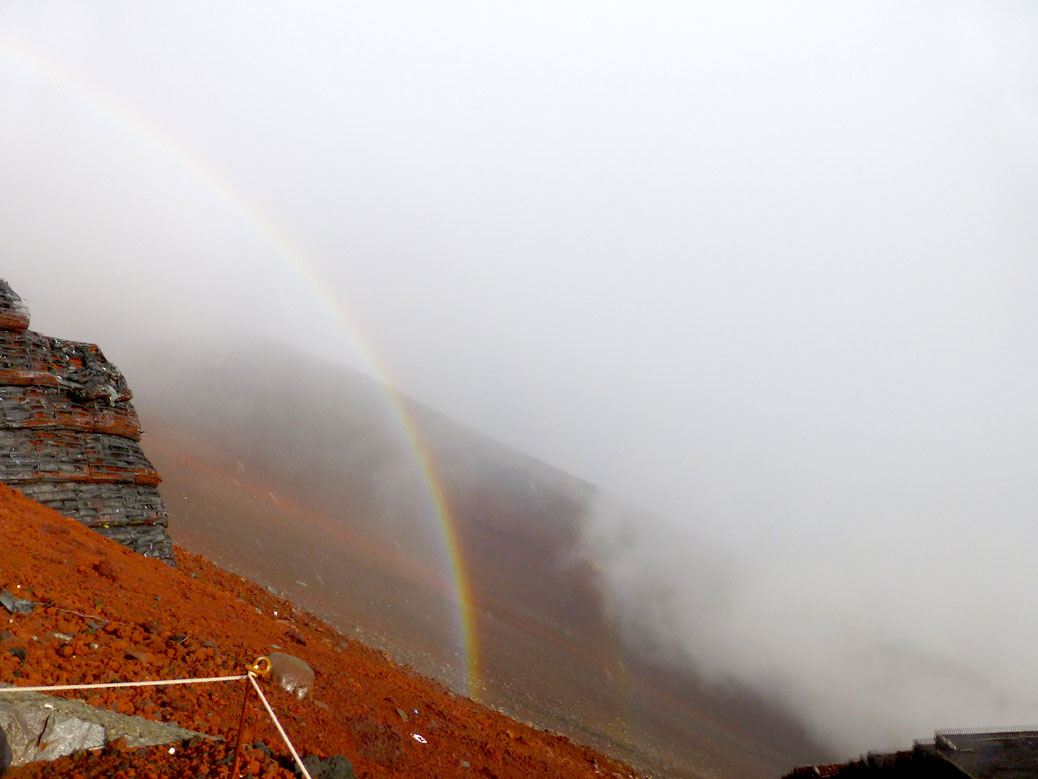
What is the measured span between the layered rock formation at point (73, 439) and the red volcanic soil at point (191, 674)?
1.17 metres

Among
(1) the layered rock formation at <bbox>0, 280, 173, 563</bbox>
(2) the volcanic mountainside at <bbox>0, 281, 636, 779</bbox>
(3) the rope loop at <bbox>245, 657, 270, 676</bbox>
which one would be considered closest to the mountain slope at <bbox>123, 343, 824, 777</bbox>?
Result: (2) the volcanic mountainside at <bbox>0, 281, 636, 779</bbox>

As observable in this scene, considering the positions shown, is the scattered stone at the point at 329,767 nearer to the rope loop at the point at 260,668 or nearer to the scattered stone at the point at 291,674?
the rope loop at the point at 260,668

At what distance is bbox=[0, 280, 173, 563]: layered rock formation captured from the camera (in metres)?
13.1

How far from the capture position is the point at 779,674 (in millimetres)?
49500

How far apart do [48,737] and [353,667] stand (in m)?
7.27

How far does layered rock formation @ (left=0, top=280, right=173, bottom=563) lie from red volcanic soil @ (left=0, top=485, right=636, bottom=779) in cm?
117

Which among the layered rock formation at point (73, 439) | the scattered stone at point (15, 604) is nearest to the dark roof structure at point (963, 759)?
the scattered stone at point (15, 604)

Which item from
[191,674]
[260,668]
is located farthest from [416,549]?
[260,668]

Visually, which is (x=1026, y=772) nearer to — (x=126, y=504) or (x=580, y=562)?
(x=126, y=504)

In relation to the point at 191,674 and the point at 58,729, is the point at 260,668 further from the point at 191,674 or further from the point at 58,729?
the point at 191,674

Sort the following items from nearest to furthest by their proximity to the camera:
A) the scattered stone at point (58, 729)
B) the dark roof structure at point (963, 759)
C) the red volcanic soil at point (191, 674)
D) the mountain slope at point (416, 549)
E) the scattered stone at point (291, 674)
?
the scattered stone at point (58, 729)
the red volcanic soil at point (191, 674)
the dark roof structure at point (963, 759)
the scattered stone at point (291, 674)
the mountain slope at point (416, 549)

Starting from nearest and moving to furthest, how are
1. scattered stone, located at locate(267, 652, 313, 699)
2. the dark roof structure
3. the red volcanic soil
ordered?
the red volcanic soil, the dark roof structure, scattered stone, located at locate(267, 652, 313, 699)

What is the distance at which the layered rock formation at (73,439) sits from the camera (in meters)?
13.1

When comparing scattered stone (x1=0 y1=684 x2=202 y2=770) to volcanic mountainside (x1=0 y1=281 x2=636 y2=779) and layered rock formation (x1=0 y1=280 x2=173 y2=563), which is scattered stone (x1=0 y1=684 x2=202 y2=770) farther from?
layered rock formation (x1=0 y1=280 x2=173 y2=563)
